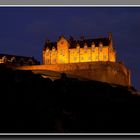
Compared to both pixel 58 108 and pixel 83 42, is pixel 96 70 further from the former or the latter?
pixel 58 108

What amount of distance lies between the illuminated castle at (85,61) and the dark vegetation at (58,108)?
11757mm

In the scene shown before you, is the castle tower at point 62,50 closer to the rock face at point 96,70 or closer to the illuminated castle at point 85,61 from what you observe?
the illuminated castle at point 85,61

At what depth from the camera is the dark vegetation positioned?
2548cm

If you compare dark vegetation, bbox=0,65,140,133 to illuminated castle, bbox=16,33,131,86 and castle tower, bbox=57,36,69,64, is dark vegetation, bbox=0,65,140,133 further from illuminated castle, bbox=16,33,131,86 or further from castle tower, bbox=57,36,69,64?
castle tower, bbox=57,36,69,64

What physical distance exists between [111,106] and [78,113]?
418 cm

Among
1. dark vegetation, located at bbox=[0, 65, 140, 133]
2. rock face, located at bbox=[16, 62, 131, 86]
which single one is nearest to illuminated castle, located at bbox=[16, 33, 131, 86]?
rock face, located at bbox=[16, 62, 131, 86]

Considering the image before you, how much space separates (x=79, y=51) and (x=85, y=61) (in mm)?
1610

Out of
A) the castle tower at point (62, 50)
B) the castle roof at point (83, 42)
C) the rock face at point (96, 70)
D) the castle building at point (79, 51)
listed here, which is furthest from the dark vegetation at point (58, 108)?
the castle tower at point (62, 50)

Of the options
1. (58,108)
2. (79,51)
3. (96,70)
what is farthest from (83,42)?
(58,108)

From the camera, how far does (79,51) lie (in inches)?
2233

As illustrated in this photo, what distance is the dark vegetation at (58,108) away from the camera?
25.5m

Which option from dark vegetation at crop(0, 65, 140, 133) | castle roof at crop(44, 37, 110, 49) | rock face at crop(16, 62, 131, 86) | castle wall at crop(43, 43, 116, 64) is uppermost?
castle roof at crop(44, 37, 110, 49)

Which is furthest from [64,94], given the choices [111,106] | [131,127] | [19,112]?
[131,127]

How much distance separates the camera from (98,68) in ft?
169
